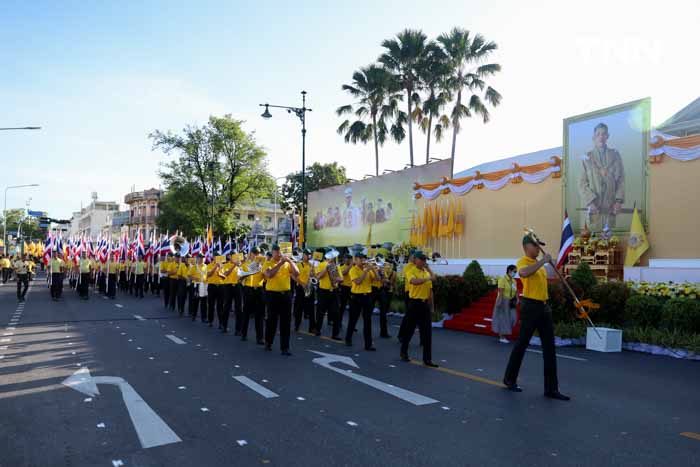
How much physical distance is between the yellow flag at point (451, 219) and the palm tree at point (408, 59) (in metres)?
9.81

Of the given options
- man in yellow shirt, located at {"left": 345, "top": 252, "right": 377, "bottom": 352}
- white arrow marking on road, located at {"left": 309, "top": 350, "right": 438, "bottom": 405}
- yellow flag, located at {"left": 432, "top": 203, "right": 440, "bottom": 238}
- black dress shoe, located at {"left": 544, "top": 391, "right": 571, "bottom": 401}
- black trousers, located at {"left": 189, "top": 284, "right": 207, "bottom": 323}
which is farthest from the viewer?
yellow flag, located at {"left": 432, "top": 203, "right": 440, "bottom": 238}

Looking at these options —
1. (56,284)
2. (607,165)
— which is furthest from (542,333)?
(56,284)

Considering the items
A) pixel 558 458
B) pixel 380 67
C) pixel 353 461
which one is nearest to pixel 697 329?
pixel 558 458

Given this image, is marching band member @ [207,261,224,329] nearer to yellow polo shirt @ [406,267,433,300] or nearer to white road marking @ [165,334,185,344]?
white road marking @ [165,334,185,344]

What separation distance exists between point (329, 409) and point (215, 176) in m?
46.2

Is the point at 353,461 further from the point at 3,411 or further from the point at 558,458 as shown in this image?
the point at 3,411

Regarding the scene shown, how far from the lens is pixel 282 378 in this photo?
748 centimetres

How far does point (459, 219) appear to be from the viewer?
22.6m

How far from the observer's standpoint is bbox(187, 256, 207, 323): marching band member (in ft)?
49.1

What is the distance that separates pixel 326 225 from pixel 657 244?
2153 cm

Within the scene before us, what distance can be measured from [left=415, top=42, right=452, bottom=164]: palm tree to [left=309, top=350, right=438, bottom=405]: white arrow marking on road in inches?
834

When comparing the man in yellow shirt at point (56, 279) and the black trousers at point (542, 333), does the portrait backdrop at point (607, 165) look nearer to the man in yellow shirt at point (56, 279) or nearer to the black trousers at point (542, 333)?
the black trousers at point (542, 333)

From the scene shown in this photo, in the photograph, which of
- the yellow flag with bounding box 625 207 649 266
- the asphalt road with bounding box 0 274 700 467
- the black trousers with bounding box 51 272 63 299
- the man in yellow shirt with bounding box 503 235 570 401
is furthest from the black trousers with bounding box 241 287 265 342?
the black trousers with bounding box 51 272 63 299

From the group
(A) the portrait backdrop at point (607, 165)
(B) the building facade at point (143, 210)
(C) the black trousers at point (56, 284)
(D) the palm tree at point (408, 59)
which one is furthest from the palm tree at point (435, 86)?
(B) the building facade at point (143, 210)
